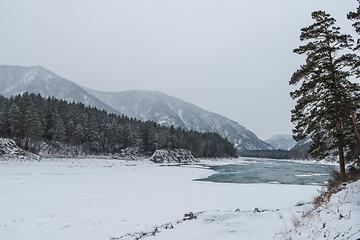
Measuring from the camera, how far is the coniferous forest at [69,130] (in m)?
54.9

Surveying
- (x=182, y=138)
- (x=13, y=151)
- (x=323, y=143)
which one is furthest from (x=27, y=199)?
(x=182, y=138)

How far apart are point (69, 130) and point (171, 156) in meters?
40.5

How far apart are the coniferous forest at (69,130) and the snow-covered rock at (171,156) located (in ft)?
13.1

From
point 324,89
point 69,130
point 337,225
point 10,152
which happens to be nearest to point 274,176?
point 324,89

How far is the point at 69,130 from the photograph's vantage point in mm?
69438

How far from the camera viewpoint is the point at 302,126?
51.2 ft

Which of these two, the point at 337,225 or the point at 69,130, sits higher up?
the point at 69,130

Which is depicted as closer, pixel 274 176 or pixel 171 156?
pixel 274 176

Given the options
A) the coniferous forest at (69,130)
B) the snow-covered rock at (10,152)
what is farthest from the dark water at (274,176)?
the coniferous forest at (69,130)

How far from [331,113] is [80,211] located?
17406mm

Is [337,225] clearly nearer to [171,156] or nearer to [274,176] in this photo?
[274,176]

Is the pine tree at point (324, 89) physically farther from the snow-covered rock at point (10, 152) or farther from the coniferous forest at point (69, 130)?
the coniferous forest at point (69, 130)

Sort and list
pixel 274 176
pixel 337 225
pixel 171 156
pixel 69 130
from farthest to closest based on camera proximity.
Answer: pixel 171 156, pixel 69 130, pixel 274 176, pixel 337 225

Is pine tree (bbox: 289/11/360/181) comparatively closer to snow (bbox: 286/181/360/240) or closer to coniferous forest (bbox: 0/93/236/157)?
snow (bbox: 286/181/360/240)
